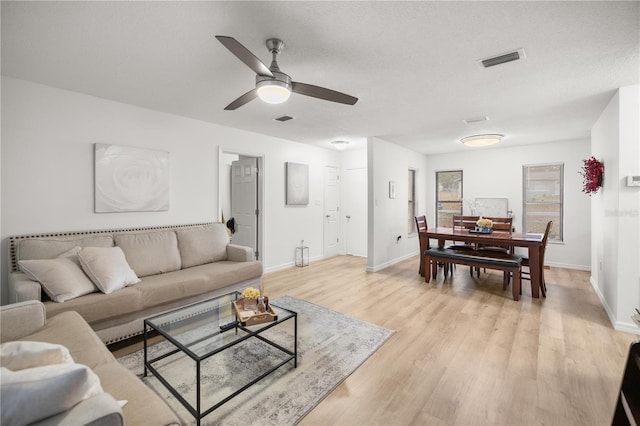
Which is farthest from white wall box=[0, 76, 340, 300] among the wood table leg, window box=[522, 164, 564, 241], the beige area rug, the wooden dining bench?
window box=[522, 164, 564, 241]

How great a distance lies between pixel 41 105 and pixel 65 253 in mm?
1507

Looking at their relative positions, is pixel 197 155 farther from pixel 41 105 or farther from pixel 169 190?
pixel 41 105

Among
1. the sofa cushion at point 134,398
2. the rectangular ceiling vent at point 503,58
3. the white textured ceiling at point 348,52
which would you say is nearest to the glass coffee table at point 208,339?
the sofa cushion at point 134,398

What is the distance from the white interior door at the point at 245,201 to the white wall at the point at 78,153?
616 mm

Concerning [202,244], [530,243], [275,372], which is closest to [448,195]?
[530,243]

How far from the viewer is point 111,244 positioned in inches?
121

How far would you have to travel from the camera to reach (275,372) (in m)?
2.17

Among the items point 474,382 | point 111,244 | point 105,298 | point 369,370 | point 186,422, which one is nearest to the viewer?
point 186,422

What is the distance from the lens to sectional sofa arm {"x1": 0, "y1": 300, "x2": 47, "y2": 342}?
1711 mm

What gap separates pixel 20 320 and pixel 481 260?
4.71 metres

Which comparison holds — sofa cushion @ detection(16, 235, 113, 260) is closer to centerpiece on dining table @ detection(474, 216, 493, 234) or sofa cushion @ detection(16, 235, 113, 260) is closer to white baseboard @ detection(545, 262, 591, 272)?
centerpiece on dining table @ detection(474, 216, 493, 234)

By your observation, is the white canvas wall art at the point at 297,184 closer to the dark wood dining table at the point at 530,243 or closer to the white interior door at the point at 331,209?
the white interior door at the point at 331,209

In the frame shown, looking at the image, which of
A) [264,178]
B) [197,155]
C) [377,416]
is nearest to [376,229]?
[264,178]

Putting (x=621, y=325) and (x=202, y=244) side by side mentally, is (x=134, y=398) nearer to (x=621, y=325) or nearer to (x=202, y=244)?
(x=202, y=244)
